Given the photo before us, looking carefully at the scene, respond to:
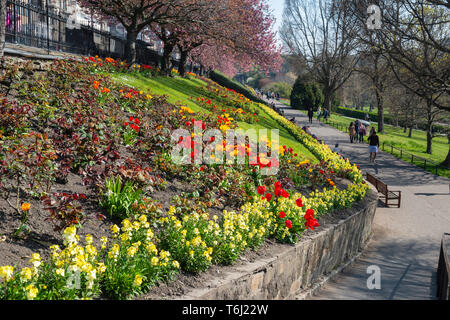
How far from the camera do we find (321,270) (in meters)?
7.34

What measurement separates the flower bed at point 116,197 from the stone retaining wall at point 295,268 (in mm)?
315

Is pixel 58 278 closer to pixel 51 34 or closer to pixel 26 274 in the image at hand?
Answer: pixel 26 274

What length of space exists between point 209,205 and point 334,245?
10.4 ft

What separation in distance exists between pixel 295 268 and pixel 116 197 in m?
2.86

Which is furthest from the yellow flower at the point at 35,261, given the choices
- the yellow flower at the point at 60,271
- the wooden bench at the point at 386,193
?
the wooden bench at the point at 386,193

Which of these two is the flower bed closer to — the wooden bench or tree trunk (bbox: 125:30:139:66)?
the wooden bench

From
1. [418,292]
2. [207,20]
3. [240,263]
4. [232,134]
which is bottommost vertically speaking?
[418,292]

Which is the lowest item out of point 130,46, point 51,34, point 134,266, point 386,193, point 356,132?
point 386,193

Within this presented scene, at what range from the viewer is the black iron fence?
11.2 metres

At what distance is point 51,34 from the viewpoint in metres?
14.8

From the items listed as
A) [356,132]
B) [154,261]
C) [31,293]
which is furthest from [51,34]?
[356,132]
